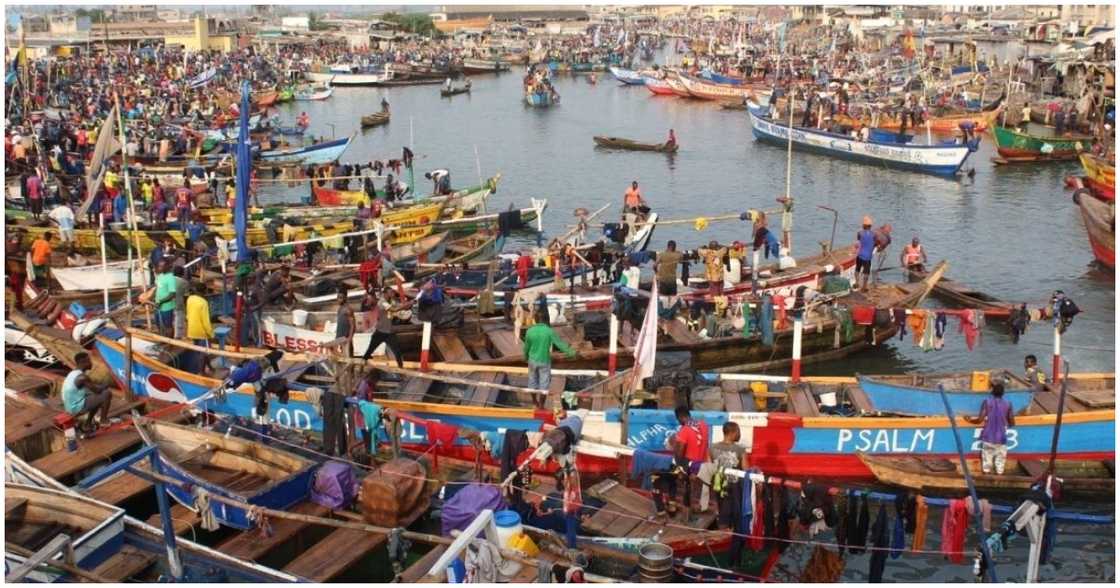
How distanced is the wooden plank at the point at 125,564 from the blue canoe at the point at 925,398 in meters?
9.82

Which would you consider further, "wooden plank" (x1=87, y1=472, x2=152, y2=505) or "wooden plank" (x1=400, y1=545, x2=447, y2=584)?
"wooden plank" (x1=87, y1=472, x2=152, y2=505)

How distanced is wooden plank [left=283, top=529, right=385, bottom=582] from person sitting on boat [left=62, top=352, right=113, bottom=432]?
457cm

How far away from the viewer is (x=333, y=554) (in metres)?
11.7

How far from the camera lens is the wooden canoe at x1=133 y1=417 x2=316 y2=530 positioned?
12281 millimetres

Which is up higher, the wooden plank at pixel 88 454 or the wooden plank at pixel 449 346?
the wooden plank at pixel 449 346

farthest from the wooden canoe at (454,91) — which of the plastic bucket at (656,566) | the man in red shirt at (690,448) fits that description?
the plastic bucket at (656,566)

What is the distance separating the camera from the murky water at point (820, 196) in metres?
21.4

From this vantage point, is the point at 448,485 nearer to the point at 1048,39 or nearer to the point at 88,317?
the point at 88,317

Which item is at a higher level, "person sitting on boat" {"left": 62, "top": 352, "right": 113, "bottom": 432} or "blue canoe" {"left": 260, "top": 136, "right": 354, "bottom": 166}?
"blue canoe" {"left": 260, "top": 136, "right": 354, "bottom": 166}

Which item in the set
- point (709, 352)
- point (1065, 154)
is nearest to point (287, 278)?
point (709, 352)

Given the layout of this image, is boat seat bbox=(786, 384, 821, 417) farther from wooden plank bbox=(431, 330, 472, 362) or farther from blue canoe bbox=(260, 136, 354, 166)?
blue canoe bbox=(260, 136, 354, 166)

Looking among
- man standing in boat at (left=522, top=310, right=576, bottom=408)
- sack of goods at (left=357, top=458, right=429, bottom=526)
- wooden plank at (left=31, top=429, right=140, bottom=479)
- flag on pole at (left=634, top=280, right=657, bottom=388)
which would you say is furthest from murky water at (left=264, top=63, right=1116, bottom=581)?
wooden plank at (left=31, top=429, right=140, bottom=479)

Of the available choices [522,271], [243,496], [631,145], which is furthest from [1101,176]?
[243,496]

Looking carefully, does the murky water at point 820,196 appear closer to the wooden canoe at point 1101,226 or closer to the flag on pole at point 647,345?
the wooden canoe at point 1101,226
